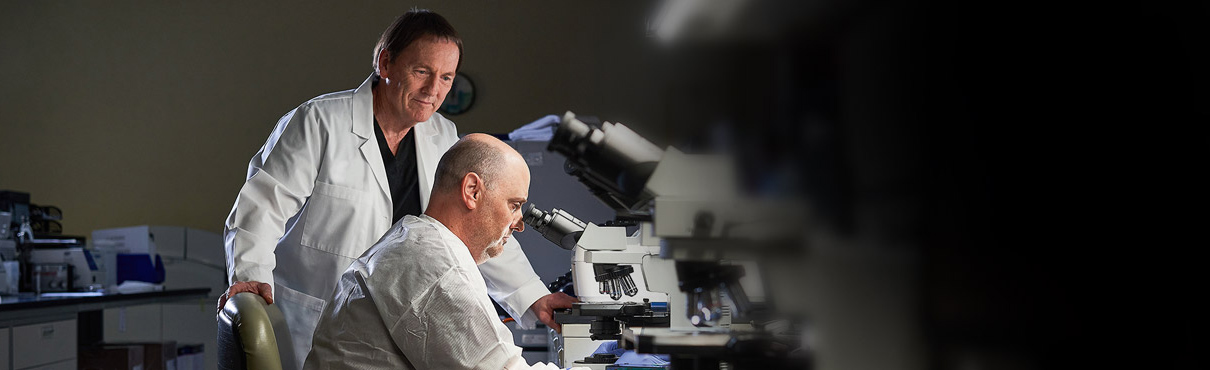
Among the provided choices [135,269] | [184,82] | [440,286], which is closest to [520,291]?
[440,286]

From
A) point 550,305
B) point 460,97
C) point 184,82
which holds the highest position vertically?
point 184,82

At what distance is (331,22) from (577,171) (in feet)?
14.0

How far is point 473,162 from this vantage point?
4.41ft

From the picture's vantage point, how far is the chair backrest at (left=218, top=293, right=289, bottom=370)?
1.23 m

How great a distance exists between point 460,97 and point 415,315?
12.5ft

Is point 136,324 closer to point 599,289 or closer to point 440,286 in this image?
point 599,289

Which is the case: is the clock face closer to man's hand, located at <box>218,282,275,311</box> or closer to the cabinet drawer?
the cabinet drawer

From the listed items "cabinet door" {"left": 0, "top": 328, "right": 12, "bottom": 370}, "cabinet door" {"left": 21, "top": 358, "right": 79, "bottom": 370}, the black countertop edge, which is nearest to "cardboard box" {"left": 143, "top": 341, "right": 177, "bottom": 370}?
the black countertop edge

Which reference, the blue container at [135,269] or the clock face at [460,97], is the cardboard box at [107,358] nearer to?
the blue container at [135,269]

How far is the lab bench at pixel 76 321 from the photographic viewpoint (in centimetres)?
305

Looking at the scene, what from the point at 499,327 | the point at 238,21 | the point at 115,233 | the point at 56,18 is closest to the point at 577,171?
the point at 499,327

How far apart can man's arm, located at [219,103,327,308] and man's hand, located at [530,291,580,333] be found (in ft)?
1.79

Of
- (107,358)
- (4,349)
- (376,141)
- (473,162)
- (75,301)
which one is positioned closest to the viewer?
(473,162)

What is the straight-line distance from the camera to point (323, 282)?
1.89m
